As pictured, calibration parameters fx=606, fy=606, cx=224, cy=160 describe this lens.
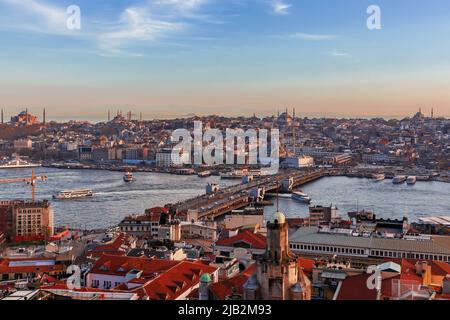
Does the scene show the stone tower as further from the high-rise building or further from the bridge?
the high-rise building

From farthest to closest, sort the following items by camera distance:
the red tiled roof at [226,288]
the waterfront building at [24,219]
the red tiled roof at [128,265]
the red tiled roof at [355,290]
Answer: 1. the waterfront building at [24,219]
2. the red tiled roof at [128,265]
3. the red tiled roof at [226,288]
4. the red tiled roof at [355,290]

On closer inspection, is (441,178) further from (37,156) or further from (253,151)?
(37,156)

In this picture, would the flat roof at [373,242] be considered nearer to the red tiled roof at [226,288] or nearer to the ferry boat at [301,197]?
the red tiled roof at [226,288]

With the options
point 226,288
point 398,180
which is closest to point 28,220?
point 226,288

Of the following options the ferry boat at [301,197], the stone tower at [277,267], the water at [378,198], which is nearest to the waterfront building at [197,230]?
the water at [378,198]

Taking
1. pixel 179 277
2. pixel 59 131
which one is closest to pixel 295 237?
pixel 179 277

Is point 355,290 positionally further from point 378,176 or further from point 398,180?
point 378,176

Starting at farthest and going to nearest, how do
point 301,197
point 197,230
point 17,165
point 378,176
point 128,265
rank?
point 17,165
point 378,176
point 301,197
point 197,230
point 128,265
